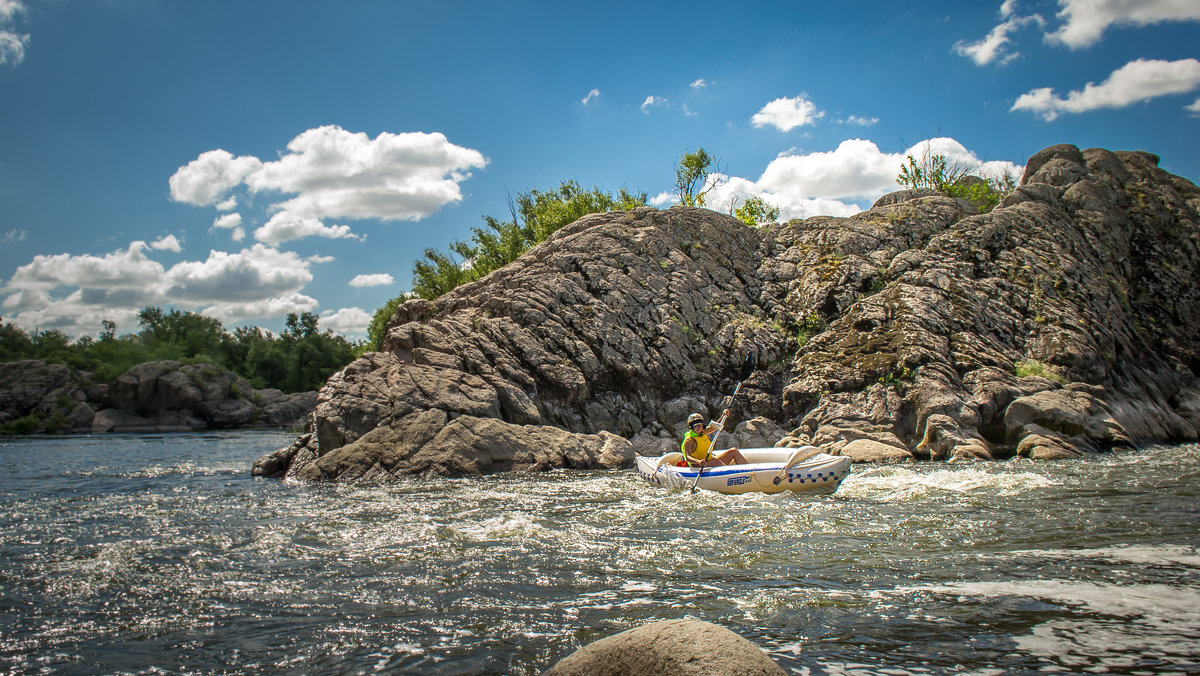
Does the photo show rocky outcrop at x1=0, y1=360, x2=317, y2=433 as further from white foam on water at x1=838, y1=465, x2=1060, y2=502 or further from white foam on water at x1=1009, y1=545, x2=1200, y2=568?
white foam on water at x1=1009, y1=545, x2=1200, y2=568

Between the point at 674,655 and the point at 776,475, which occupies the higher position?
the point at 674,655

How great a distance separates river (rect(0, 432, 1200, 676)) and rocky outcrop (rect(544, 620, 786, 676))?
996 millimetres

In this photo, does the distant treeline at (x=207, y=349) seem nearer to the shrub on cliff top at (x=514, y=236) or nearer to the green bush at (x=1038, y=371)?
the shrub on cliff top at (x=514, y=236)

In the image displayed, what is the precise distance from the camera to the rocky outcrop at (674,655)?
10.3 ft

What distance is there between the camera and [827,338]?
2233 cm

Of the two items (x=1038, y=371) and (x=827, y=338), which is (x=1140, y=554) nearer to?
(x=1038, y=371)

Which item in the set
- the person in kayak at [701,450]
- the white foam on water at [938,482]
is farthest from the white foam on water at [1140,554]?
the person in kayak at [701,450]

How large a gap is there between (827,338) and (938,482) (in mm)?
10936

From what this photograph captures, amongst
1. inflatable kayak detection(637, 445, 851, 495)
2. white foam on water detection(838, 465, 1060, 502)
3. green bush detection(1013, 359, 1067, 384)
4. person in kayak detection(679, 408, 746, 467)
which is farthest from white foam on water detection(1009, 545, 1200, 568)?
green bush detection(1013, 359, 1067, 384)

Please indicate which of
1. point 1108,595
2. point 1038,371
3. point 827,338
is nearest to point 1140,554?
point 1108,595

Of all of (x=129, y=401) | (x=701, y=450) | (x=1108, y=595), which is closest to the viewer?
(x=1108, y=595)

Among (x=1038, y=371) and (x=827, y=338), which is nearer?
(x=1038, y=371)

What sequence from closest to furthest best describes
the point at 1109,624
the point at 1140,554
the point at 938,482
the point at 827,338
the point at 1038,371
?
the point at 1109,624, the point at 1140,554, the point at 938,482, the point at 1038,371, the point at 827,338

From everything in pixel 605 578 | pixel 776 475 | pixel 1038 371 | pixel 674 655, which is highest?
pixel 1038 371
